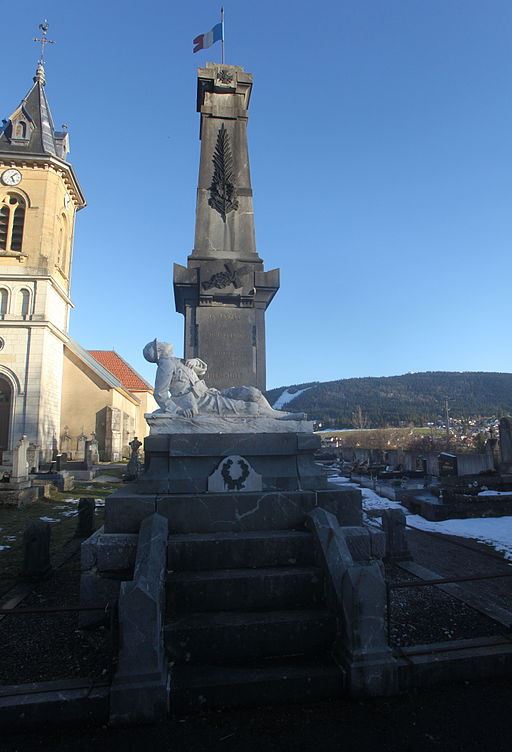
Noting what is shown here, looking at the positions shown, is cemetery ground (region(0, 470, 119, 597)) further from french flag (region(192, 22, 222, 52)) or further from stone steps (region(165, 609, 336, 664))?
french flag (region(192, 22, 222, 52))

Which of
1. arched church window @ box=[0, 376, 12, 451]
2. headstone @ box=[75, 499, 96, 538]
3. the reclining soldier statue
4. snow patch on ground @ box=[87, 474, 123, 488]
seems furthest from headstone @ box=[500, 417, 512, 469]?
arched church window @ box=[0, 376, 12, 451]

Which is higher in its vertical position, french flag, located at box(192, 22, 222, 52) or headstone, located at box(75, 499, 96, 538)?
french flag, located at box(192, 22, 222, 52)

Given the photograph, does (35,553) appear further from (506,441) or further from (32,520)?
(506,441)

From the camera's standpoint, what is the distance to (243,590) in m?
4.03

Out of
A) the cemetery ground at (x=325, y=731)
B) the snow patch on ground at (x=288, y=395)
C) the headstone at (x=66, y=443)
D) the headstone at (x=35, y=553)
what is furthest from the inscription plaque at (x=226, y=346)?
the snow patch on ground at (x=288, y=395)

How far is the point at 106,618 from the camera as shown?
4277 mm

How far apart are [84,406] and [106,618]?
3181 cm

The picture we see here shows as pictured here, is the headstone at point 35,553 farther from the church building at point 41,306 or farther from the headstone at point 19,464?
the church building at point 41,306

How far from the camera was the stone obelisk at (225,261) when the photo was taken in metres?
7.26

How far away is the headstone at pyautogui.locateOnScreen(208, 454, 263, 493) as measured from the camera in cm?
531

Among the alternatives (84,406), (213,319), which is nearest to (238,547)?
(213,319)

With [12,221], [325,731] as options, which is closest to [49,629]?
[325,731]

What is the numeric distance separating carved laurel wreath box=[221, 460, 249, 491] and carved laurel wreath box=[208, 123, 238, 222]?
4660 millimetres

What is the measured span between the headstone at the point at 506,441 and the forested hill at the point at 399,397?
71910 mm
